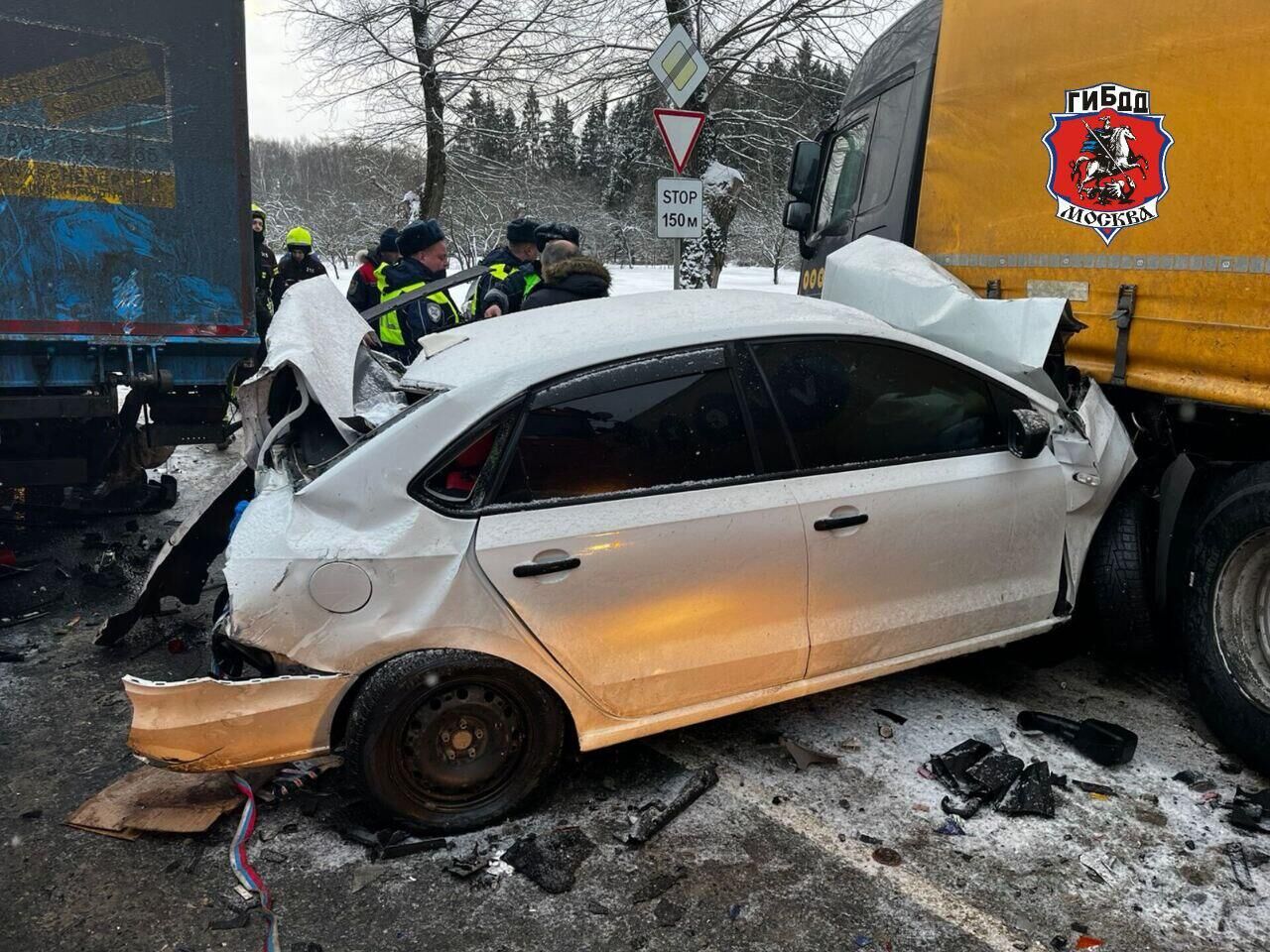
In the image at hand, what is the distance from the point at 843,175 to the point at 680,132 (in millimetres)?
1802

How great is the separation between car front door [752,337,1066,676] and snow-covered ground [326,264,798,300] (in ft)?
77.3

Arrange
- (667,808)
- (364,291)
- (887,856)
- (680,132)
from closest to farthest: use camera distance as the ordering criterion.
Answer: (887,856), (667,808), (364,291), (680,132)

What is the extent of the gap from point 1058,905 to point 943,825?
0.42 m

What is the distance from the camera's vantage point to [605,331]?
3125 millimetres

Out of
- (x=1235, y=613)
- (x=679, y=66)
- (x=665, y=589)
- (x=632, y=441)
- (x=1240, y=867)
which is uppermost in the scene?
(x=679, y=66)

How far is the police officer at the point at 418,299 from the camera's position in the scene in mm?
5418

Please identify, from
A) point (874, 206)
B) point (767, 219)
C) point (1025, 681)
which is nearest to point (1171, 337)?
point (1025, 681)

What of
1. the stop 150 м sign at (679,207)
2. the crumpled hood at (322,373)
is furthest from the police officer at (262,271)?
the crumpled hood at (322,373)

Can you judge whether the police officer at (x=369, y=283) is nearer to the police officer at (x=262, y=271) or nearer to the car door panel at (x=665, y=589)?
the police officer at (x=262, y=271)

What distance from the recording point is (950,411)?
3400mm

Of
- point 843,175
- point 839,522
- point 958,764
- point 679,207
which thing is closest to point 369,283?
point 679,207

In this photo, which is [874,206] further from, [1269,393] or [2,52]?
[2,52]

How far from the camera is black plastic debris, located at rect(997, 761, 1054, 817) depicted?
296 cm

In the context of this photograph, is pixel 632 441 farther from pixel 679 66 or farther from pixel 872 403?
pixel 679 66
